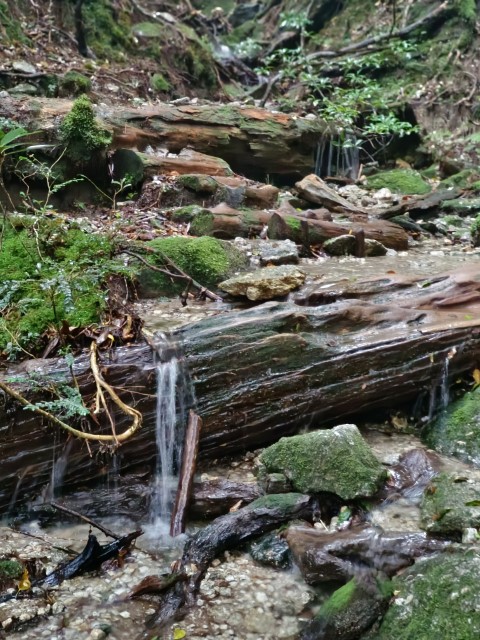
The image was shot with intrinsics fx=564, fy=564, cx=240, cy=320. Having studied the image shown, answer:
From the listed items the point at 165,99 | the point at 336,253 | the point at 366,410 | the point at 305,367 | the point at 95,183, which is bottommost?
the point at 366,410

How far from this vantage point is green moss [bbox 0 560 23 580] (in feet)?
11.3

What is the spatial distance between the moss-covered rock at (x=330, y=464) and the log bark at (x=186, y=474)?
1.80 ft

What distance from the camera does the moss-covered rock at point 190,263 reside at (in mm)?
5668

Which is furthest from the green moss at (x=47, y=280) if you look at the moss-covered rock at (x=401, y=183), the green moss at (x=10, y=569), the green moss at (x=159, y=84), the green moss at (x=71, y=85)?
the green moss at (x=159, y=84)

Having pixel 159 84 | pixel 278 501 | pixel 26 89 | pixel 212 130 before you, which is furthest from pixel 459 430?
pixel 159 84

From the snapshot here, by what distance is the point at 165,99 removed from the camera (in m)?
12.7

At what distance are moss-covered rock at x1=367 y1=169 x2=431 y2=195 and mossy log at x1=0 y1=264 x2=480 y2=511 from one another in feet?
20.5

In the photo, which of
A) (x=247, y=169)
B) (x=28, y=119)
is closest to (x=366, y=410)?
(x=28, y=119)

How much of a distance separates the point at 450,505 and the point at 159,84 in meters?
11.7

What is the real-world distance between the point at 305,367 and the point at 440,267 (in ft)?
9.80

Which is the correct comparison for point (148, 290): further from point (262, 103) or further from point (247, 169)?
point (262, 103)

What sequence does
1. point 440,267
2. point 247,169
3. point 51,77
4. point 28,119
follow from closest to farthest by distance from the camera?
point 440,267 → point 28,119 → point 51,77 → point 247,169

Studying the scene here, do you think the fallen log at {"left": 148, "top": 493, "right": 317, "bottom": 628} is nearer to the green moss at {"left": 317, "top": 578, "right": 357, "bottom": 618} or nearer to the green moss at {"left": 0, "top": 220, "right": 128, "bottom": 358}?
the green moss at {"left": 317, "top": 578, "right": 357, "bottom": 618}

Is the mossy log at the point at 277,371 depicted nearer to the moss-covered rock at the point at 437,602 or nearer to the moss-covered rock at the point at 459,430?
the moss-covered rock at the point at 459,430
